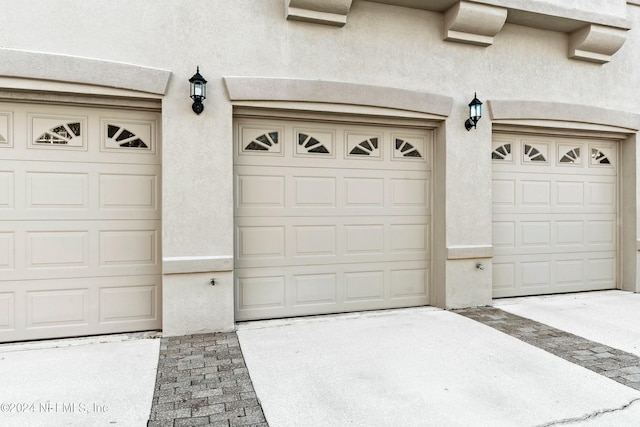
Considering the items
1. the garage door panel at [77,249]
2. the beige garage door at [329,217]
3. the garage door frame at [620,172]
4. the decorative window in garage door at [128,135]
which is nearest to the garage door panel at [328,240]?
the beige garage door at [329,217]

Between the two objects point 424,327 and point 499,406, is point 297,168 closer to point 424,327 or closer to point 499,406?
point 424,327

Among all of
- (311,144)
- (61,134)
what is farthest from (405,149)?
(61,134)

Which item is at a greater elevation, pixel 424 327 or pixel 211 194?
pixel 211 194

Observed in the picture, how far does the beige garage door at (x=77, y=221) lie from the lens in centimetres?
366

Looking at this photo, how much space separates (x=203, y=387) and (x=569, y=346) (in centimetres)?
340

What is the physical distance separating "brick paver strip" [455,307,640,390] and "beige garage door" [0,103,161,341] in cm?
385

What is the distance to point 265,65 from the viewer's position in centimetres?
410

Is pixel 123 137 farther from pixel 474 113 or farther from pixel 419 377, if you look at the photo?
pixel 474 113

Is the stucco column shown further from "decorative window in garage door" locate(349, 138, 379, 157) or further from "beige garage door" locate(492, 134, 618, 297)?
"decorative window in garage door" locate(349, 138, 379, 157)

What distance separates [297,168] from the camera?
4.41 m

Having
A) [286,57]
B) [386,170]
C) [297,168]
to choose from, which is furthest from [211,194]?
[386,170]

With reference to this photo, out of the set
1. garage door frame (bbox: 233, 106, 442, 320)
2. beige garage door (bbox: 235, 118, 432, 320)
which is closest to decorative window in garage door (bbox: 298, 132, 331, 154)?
beige garage door (bbox: 235, 118, 432, 320)

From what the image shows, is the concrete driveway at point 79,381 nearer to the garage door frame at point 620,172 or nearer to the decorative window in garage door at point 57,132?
the decorative window in garage door at point 57,132

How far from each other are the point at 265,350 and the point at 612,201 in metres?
5.80
